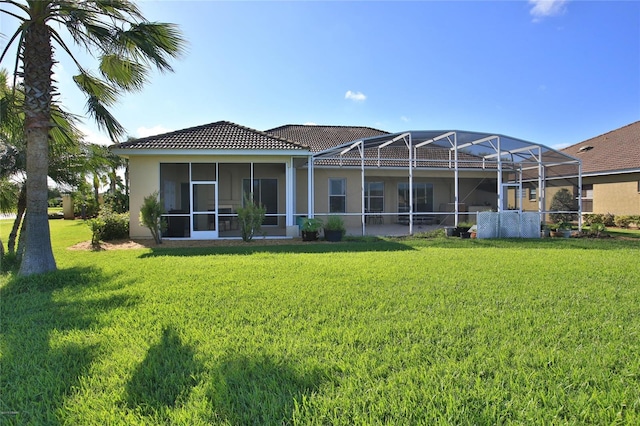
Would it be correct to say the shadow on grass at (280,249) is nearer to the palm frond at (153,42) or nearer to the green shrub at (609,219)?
the palm frond at (153,42)

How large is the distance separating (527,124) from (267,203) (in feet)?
59.1

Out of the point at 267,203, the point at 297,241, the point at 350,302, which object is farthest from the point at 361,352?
the point at 267,203

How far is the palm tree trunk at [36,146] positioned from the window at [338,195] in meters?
12.9

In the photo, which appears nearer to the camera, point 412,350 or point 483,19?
point 412,350

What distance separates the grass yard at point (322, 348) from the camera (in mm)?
2590

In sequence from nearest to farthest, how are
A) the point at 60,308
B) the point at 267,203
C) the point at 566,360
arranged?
the point at 566,360
the point at 60,308
the point at 267,203

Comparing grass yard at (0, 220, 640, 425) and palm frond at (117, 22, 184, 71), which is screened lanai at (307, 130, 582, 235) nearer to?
palm frond at (117, 22, 184, 71)

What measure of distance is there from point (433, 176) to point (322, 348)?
1799 cm

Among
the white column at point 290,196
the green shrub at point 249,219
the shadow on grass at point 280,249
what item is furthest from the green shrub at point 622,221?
the green shrub at point 249,219

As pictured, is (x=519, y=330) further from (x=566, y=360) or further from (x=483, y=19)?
(x=483, y=19)

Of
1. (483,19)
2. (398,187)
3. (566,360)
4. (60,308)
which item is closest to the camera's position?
(566,360)

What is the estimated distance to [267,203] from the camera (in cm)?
1775

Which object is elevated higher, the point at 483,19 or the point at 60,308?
the point at 483,19

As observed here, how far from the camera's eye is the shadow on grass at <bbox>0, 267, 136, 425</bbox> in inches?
107
